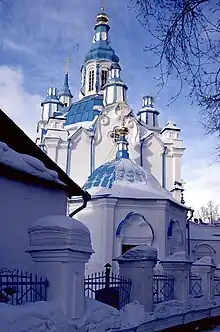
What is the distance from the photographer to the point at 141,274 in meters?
7.49

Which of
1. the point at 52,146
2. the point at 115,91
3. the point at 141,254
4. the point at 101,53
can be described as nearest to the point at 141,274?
the point at 141,254

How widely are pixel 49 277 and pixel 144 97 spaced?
95.4ft

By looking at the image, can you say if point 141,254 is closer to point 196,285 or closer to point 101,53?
point 196,285

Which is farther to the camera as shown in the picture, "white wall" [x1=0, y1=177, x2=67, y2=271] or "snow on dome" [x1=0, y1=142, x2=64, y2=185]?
"white wall" [x1=0, y1=177, x2=67, y2=271]

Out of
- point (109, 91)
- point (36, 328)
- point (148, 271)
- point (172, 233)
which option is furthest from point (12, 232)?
point (109, 91)

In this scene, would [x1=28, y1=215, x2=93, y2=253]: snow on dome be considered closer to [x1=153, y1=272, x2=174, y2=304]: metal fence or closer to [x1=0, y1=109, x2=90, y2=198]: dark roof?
[x1=0, y1=109, x2=90, y2=198]: dark roof

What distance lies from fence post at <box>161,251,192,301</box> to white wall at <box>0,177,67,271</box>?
279cm

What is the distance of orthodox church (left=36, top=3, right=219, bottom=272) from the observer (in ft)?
56.0

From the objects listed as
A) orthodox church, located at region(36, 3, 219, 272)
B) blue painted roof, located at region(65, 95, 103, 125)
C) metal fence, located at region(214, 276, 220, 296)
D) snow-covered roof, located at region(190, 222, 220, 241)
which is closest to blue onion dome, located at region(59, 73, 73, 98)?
orthodox church, located at region(36, 3, 219, 272)

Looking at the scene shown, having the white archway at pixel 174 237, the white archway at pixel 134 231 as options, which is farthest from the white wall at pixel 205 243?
the white archway at pixel 134 231

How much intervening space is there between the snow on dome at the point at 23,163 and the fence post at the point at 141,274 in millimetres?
2037

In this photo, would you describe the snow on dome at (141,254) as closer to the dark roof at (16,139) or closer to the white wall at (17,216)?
the white wall at (17,216)

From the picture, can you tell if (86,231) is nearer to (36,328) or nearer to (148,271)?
(36,328)

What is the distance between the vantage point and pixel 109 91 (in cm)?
2969
